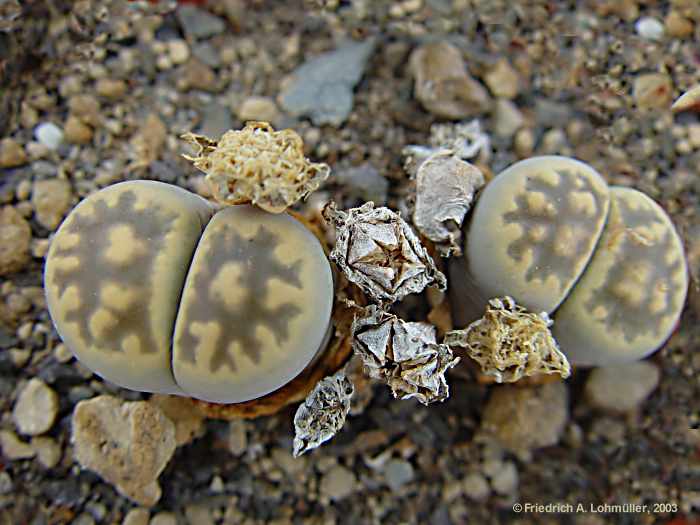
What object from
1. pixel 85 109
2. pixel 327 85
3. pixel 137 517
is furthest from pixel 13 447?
pixel 327 85

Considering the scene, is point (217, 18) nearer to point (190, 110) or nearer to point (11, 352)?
point (190, 110)

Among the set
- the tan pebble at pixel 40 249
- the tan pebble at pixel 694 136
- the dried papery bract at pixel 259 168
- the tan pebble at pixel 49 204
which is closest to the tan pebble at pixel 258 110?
the tan pebble at pixel 49 204

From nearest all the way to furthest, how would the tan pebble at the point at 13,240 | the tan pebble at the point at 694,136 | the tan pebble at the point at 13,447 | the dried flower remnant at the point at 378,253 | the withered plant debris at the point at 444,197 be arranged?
the dried flower remnant at the point at 378,253, the withered plant debris at the point at 444,197, the tan pebble at the point at 13,447, the tan pebble at the point at 13,240, the tan pebble at the point at 694,136

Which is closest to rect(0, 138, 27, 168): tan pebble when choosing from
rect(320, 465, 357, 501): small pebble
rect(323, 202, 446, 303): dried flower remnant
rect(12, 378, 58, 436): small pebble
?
rect(12, 378, 58, 436): small pebble

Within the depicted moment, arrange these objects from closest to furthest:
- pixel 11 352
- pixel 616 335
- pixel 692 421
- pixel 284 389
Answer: pixel 616 335, pixel 284 389, pixel 11 352, pixel 692 421

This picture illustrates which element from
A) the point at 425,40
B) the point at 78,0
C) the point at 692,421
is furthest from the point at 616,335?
the point at 78,0

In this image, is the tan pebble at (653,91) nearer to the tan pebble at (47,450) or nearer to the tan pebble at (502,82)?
the tan pebble at (502,82)

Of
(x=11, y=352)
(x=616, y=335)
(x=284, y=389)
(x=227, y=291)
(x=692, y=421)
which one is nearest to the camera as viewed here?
(x=227, y=291)
